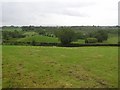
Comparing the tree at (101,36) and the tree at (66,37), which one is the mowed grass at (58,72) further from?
the tree at (101,36)

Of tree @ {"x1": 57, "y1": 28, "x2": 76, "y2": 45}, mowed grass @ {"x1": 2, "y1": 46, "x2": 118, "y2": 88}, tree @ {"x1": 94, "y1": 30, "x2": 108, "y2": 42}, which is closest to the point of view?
mowed grass @ {"x1": 2, "y1": 46, "x2": 118, "y2": 88}

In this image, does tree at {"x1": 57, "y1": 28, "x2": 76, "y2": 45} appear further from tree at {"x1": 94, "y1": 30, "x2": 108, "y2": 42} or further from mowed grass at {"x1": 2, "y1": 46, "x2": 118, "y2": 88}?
mowed grass at {"x1": 2, "y1": 46, "x2": 118, "y2": 88}

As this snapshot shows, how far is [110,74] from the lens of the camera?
35.3 ft

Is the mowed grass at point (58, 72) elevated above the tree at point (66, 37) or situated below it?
below

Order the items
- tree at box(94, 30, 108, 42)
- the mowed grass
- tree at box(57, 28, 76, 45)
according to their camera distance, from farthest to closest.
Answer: tree at box(94, 30, 108, 42) < tree at box(57, 28, 76, 45) < the mowed grass

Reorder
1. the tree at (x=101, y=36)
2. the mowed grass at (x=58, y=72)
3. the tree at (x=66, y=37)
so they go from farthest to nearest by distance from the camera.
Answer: the tree at (x=101, y=36) < the tree at (x=66, y=37) < the mowed grass at (x=58, y=72)

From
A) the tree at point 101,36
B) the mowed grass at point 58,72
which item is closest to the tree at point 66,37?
the tree at point 101,36

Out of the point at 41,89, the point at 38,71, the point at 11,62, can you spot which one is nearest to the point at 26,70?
the point at 38,71

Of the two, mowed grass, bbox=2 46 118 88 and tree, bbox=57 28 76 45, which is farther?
tree, bbox=57 28 76 45

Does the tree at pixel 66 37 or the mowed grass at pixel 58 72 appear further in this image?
the tree at pixel 66 37

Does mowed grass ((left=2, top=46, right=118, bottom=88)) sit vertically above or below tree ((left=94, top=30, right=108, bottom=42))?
below

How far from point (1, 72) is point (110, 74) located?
4.99m

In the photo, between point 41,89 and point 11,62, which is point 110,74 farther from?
point 11,62

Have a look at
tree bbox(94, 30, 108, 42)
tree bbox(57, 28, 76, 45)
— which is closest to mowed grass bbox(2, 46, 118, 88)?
tree bbox(57, 28, 76, 45)
